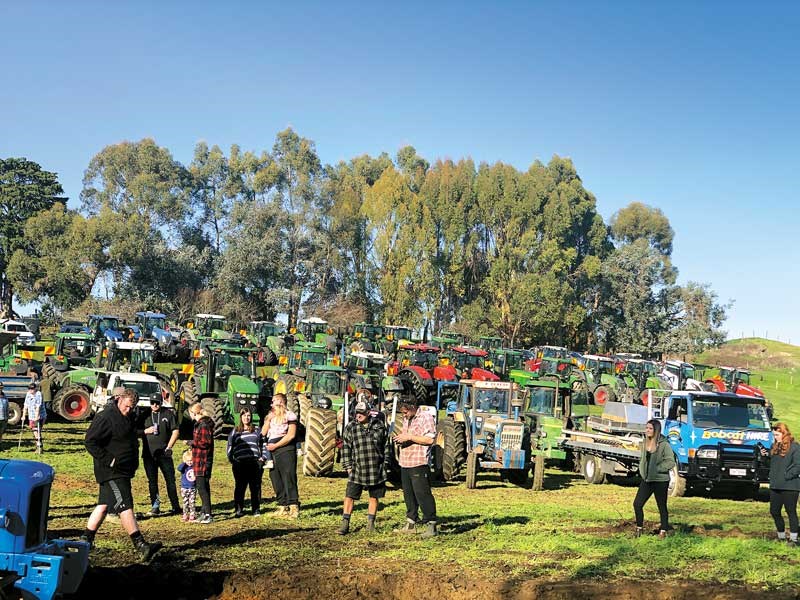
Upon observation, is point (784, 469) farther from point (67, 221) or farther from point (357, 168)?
point (357, 168)

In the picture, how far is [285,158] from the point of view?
62.9 m

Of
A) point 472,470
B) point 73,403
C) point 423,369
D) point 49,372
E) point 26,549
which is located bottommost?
point 472,470

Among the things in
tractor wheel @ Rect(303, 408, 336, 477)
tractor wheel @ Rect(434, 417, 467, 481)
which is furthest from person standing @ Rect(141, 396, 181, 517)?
tractor wheel @ Rect(434, 417, 467, 481)

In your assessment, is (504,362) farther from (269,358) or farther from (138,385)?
(138,385)

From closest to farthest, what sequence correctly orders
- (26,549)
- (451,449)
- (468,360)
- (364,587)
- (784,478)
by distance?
(26,549) < (364,587) < (784,478) < (451,449) < (468,360)

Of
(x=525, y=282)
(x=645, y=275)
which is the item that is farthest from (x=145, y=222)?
(x=645, y=275)

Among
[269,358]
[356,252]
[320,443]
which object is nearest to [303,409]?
[320,443]

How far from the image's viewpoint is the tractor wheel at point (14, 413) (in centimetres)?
1986

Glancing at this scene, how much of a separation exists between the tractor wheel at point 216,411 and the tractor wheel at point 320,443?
4.56 m

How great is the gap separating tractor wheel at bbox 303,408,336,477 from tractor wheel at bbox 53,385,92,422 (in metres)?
8.48

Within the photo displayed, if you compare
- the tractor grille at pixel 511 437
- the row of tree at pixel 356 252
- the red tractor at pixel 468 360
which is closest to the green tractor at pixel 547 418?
the tractor grille at pixel 511 437

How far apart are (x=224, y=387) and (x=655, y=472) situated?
47.6 feet

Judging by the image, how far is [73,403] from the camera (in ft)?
69.5

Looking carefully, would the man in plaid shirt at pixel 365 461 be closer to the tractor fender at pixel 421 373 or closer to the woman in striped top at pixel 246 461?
the woman in striped top at pixel 246 461
